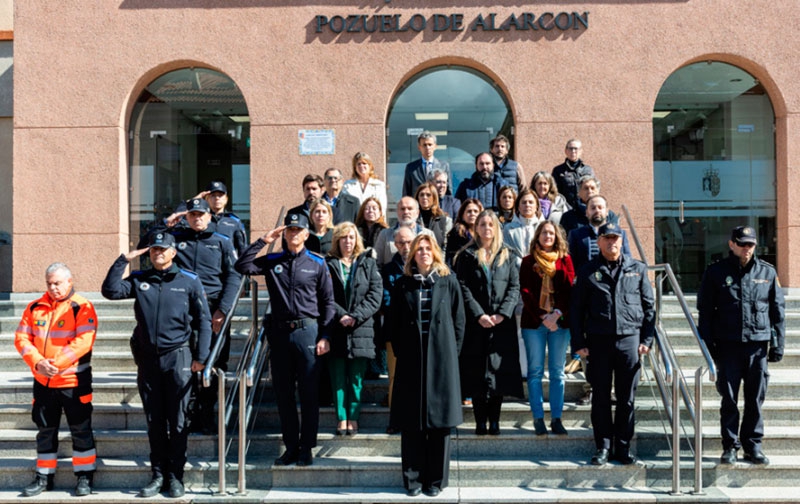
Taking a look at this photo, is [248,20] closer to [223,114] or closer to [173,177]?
[223,114]

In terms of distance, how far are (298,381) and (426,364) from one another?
1067mm

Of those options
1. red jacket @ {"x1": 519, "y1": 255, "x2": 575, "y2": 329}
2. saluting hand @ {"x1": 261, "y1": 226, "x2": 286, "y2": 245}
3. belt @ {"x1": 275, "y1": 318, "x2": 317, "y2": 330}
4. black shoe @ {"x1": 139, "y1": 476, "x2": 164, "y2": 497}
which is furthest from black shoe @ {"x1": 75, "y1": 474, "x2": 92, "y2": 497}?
red jacket @ {"x1": 519, "y1": 255, "x2": 575, "y2": 329}

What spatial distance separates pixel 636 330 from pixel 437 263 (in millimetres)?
Answer: 1686

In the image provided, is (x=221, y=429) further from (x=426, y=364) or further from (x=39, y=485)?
(x=426, y=364)

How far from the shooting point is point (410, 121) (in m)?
10.2

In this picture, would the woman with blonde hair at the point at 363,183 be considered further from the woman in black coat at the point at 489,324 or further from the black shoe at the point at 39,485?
the black shoe at the point at 39,485

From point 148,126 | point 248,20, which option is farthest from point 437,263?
point 148,126

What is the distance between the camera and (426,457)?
5.74 m

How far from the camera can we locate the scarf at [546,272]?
6254 millimetres

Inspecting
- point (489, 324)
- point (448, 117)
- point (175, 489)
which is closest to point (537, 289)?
point (489, 324)

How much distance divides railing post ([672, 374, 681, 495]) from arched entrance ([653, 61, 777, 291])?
4.37 metres

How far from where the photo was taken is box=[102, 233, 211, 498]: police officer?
5.77 m

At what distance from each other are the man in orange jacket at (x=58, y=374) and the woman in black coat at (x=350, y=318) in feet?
6.51

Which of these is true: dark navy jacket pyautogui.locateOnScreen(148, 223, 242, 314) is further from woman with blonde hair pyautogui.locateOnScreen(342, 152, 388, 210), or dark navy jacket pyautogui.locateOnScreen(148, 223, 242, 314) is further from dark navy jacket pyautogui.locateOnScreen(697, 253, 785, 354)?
dark navy jacket pyautogui.locateOnScreen(697, 253, 785, 354)
